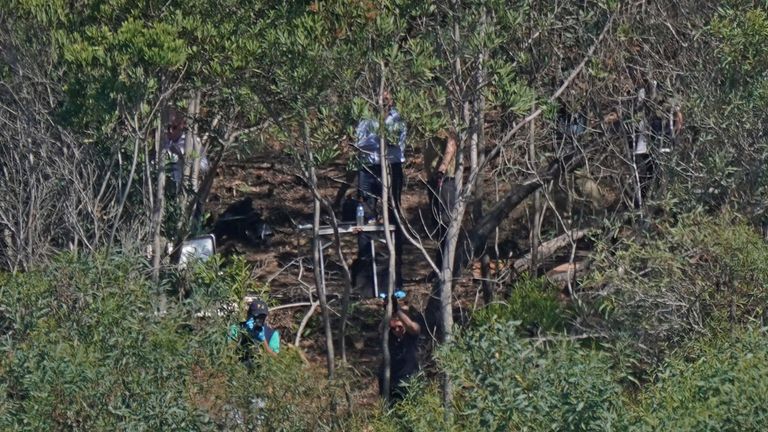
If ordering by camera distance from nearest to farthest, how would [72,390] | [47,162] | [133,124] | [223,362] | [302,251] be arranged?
[72,390], [223,362], [133,124], [47,162], [302,251]

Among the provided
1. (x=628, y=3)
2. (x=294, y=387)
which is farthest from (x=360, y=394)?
(x=628, y=3)

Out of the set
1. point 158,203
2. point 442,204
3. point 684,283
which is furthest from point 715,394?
point 158,203

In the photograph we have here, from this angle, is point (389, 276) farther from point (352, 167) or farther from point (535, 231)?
point (535, 231)

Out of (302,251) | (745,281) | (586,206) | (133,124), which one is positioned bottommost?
(302,251)

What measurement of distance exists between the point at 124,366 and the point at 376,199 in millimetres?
4742

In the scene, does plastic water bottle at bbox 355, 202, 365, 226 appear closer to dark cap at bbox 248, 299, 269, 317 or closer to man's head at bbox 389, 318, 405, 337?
man's head at bbox 389, 318, 405, 337

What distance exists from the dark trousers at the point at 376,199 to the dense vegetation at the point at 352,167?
25.9 inches

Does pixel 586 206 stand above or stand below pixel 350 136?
below

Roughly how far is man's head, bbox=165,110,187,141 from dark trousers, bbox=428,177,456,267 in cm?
218

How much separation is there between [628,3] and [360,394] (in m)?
3.80

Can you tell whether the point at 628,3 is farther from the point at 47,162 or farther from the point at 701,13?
the point at 47,162

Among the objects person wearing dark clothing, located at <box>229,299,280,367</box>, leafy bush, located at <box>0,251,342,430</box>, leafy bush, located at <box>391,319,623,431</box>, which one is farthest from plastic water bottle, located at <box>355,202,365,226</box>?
leafy bush, located at <box>391,319,623,431</box>

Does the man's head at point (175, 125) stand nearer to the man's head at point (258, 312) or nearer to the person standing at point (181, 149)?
the person standing at point (181, 149)

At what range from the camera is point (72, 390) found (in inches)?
368
